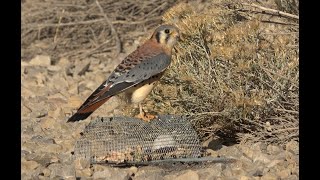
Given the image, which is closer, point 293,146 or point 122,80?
point 293,146

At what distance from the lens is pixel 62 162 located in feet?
18.9

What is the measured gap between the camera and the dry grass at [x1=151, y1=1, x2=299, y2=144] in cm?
570

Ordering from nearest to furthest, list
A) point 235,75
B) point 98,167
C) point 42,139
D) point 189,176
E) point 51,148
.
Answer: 1. point 189,176
2. point 98,167
3. point 235,75
4. point 51,148
5. point 42,139

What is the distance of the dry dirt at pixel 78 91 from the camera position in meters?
5.36

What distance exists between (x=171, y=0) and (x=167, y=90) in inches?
176

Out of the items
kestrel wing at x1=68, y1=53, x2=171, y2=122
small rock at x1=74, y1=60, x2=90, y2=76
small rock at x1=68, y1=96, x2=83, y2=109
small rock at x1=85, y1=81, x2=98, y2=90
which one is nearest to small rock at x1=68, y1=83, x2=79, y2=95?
small rock at x1=85, y1=81, x2=98, y2=90

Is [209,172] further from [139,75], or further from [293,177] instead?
[139,75]

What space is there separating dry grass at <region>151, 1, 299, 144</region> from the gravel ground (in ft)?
0.66

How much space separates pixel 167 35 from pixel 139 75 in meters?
0.45

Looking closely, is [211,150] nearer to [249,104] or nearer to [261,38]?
[249,104]

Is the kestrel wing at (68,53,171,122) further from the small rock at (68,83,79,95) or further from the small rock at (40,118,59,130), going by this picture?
the small rock at (68,83,79,95)

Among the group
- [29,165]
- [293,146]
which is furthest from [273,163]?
[29,165]

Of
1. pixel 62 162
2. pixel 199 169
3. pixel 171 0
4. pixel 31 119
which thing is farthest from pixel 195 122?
pixel 171 0

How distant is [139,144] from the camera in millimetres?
5570
